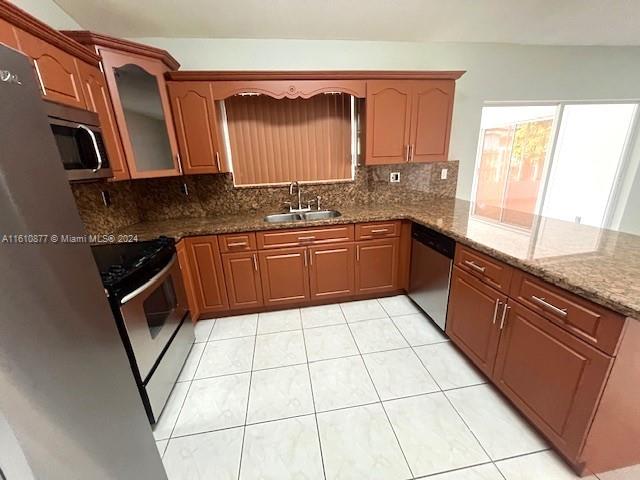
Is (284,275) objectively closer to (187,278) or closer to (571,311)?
(187,278)

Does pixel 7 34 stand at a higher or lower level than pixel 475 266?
higher

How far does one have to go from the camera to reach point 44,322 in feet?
1.81

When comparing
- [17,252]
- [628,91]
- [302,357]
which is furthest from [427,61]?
[17,252]

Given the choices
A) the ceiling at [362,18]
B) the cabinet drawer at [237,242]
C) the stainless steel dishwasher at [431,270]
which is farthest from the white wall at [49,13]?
the stainless steel dishwasher at [431,270]

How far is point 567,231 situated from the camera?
1.69 m

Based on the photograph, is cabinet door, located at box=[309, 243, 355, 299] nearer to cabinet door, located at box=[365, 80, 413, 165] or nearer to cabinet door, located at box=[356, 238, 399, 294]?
cabinet door, located at box=[356, 238, 399, 294]

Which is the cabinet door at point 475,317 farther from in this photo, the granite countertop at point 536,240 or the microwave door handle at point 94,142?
the microwave door handle at point 94,142

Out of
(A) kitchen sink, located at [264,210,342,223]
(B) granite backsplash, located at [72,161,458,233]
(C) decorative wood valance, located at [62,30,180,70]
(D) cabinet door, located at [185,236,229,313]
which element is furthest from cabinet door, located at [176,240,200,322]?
(C) decorative wood valance, located at [62,30,180,70]

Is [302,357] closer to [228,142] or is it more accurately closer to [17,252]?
[17,252]

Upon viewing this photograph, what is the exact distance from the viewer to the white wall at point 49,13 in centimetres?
157

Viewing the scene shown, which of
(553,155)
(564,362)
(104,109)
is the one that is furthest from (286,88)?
(553,155)

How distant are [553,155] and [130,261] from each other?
4.33 metres

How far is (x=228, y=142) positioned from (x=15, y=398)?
7.99 feet

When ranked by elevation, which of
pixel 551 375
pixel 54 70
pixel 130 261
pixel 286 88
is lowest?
pixel 551 375
